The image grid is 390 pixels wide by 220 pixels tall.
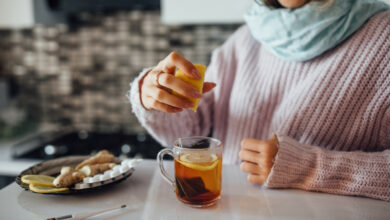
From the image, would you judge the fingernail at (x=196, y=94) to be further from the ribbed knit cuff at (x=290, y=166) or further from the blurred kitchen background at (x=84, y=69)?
the blurred kitchen background at (x=84, y=69)

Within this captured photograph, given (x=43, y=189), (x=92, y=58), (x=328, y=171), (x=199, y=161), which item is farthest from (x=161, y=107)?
(x=92, y=58)

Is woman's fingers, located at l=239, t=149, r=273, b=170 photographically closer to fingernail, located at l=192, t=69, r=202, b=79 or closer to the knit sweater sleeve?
the knit sweater sleeve

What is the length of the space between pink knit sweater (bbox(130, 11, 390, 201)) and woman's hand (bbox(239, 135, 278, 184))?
0.07 feet

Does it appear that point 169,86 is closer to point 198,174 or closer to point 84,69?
point 198,174

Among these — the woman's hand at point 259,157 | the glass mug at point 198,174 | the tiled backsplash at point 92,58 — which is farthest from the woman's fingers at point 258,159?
the tiled backsplash at point 92,58

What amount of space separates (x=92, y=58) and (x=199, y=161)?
1.60 meters

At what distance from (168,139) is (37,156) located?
0.92 metres

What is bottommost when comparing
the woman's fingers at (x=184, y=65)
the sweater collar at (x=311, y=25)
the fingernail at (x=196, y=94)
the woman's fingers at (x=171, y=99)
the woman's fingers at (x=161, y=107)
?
the woman's fingers at (x=161, y=107)

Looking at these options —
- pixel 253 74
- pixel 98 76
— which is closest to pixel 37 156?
pixel 98 76

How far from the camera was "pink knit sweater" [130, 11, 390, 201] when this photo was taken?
2.28 feet

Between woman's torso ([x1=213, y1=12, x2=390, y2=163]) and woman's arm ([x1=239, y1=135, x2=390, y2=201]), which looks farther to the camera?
woman's torso ([x1=213, y1=12, x2=390, y2=163])

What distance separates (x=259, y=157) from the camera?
0.71m

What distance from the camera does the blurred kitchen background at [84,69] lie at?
1832 millimetres

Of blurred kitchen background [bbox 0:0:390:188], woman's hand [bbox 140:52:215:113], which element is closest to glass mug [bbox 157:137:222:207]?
woman's hand [bbox 140:52:215:113]
